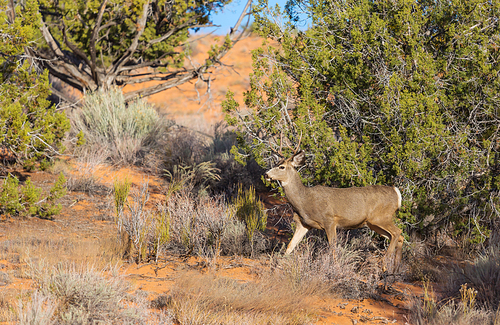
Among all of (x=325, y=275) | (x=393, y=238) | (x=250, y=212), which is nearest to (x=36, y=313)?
(x=325, y=275)

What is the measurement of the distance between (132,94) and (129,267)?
410 inches

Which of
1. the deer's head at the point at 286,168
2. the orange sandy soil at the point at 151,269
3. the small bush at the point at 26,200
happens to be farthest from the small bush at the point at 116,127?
the deer's head at the point at 286,168

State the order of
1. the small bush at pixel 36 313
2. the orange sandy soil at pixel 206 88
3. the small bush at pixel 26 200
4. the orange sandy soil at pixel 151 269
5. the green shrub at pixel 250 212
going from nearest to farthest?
the small bush at pixel 36 313, the orange sandy soil at pixel 151 269, the green shrub at pixel 250 212, the small bush at pixel 26 200, the orange sandy soil at pixel 206 88

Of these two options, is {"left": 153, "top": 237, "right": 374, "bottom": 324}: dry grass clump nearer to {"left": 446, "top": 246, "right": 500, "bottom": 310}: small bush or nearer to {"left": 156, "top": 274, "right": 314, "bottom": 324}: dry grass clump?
{"left": 156, "top": 274, "right": 314, "bottom": 324}: dry grass clump

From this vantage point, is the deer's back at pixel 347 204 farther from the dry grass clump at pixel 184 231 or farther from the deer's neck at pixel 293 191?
the dry grass clump at pixel 184 231

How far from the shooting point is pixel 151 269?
7.00 metres

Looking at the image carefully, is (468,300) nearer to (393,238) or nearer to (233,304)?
(393,238)

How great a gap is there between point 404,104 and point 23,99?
7.15 m

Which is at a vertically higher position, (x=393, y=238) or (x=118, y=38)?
(x=118, y=38)

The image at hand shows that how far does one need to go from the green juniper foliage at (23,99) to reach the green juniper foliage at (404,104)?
3985 mm

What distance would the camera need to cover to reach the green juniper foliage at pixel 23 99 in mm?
9102

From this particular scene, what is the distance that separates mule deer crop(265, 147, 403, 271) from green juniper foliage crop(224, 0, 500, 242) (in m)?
0.51

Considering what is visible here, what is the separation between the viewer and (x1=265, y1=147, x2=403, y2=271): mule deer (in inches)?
273

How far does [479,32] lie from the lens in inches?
293
